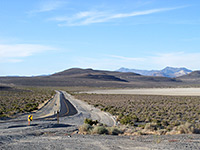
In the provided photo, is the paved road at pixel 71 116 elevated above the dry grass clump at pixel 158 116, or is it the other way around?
the dry grass clump at pixel 158 116

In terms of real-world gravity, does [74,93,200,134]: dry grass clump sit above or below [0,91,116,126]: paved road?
above

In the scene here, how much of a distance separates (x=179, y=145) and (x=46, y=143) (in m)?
5.76

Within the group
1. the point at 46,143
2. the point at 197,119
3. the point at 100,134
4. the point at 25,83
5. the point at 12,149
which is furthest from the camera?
the point at 25,83

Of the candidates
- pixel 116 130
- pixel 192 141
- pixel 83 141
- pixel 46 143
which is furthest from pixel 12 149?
pixel 192 141

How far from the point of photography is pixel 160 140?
13320 millimetres

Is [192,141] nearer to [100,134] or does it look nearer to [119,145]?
[119,145]

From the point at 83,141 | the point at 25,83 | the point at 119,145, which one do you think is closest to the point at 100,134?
the point at 83,141

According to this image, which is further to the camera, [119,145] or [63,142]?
[63,142]

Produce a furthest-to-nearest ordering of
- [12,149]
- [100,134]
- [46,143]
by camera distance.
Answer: [100,134] → [46,143] → [12,149]

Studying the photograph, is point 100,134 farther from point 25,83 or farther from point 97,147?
point 25,83

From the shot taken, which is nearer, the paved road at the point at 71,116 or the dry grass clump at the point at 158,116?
the dry grass clump at the point at 158,116

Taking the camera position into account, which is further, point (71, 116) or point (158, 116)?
point (71, 116)

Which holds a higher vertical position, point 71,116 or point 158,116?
point 158,116

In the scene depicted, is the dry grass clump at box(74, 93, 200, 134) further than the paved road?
No
